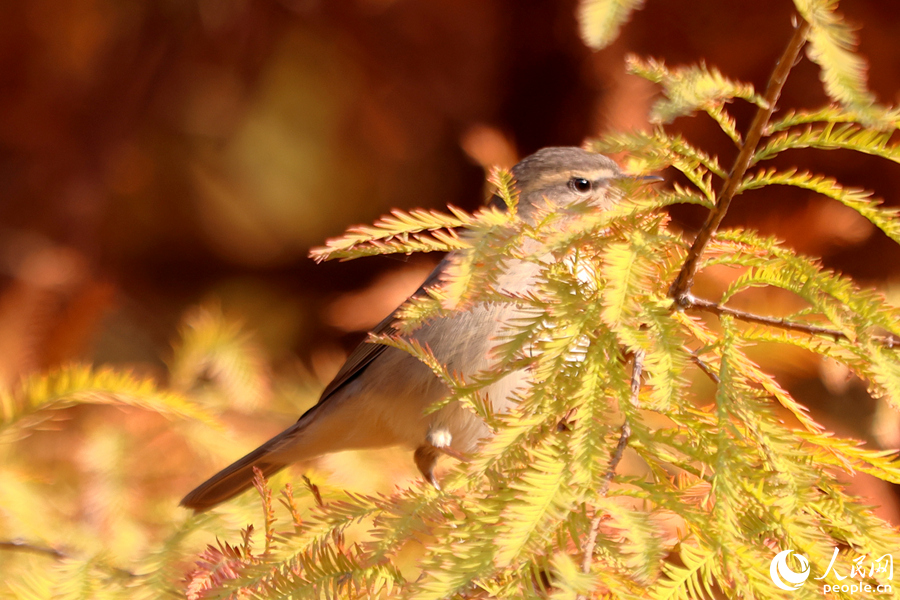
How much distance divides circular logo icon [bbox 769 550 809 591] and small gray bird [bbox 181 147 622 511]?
1507mm

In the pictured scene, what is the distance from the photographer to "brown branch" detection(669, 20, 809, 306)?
3.98ft

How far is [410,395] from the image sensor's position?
9.98ft

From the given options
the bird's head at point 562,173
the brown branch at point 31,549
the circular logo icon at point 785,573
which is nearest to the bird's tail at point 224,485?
the brown branch at point 31,549

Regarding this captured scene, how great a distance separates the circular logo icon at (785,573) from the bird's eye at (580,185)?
2.28 m

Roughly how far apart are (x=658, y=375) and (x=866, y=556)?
534mm

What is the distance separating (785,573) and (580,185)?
7.65 feet

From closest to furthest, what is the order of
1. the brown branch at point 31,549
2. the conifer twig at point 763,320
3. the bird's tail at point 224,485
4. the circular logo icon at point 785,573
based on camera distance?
the circular logo icon at point 785,573
the conifer twig at point 763,320
the brown branch at point 31,549
the bird's tail at point 224,485

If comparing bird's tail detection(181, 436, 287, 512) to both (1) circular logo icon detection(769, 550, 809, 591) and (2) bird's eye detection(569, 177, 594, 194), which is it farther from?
(1) circular logo icon detection(769, 550, 809, 591)

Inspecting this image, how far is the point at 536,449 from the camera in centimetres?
121

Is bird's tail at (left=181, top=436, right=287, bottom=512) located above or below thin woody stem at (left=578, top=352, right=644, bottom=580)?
above

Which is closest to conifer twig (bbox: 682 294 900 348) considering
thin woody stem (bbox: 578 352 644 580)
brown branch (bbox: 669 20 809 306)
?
brown branch (bbox: 669 20 809 306)

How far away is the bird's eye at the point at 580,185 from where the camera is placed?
131 inches

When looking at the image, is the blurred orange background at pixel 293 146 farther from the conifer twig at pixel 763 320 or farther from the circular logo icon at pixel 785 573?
the circular logo icon at pixel 785 573

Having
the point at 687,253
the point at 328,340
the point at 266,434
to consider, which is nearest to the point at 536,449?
the point at 687,253
